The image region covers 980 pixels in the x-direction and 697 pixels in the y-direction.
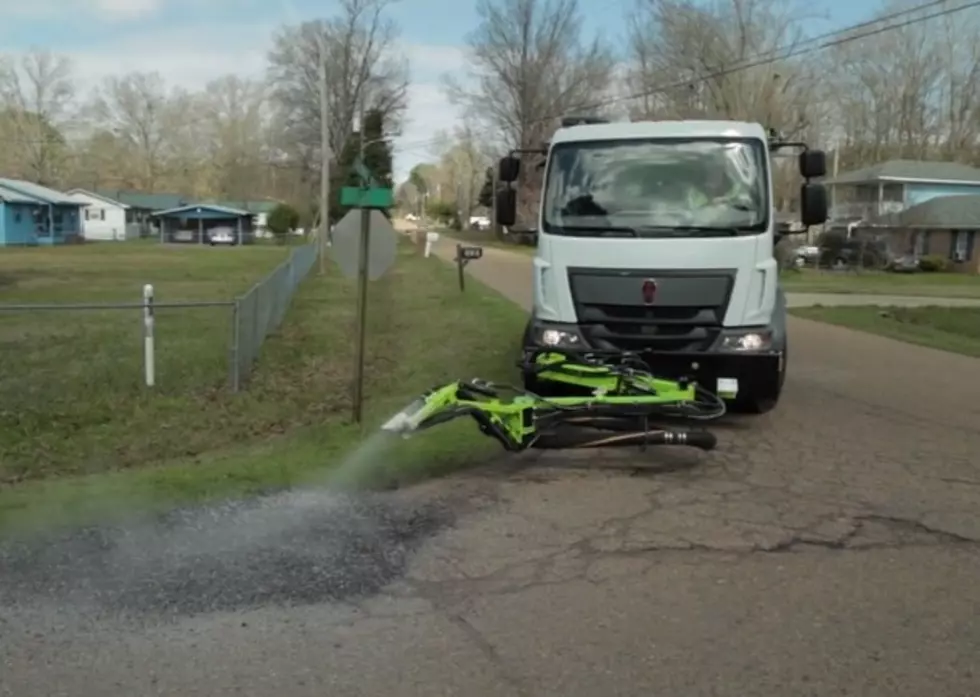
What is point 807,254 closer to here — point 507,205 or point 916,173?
point 916,173

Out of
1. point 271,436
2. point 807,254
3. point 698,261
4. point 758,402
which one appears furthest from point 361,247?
point 807,254

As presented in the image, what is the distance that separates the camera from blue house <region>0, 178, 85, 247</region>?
66.6 m

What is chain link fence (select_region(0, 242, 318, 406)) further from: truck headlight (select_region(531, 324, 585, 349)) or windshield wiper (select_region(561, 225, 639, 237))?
windshield wiper (select_region(561, 225, 639, 237))

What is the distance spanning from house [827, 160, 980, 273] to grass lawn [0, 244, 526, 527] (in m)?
44.0

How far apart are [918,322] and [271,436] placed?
55.8 ft

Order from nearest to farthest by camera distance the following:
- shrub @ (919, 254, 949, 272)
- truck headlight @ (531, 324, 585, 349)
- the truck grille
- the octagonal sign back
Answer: the truck grille
truck headlight @ (531, 324, 585, 349)
the octagonal sign back
shrub @ (919, 254, 949, 272)

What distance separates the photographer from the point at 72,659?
4.59m

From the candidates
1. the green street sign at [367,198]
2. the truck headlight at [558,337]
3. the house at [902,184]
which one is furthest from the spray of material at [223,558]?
the house at [902,184]

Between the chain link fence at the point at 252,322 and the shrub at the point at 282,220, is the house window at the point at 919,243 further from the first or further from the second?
the chain link fence at the point at 252,322

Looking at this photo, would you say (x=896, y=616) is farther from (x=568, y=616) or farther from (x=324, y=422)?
(x=324, y=422)

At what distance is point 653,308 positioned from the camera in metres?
9.37

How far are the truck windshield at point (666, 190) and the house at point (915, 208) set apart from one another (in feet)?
158

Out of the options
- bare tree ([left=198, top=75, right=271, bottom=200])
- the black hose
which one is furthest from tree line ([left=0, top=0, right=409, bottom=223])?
the black hose

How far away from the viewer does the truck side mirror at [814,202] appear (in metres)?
9.95
